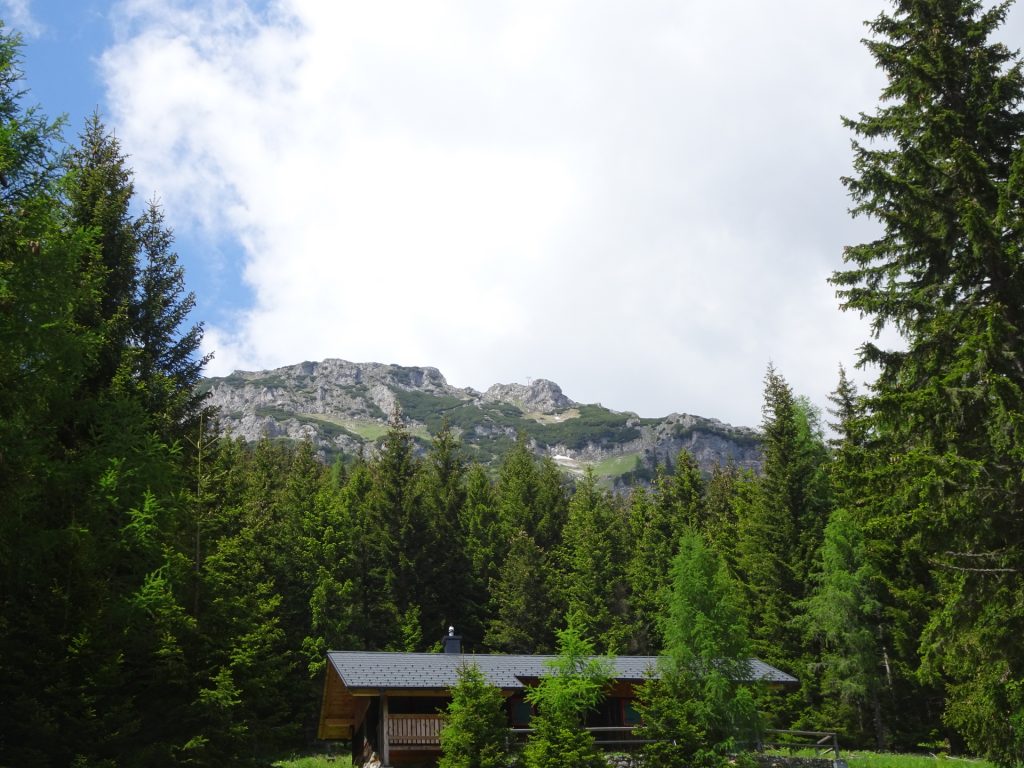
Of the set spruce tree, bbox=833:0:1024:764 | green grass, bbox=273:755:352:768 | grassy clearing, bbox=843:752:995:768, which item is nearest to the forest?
spruce tree, bbox=833:0:1024:764

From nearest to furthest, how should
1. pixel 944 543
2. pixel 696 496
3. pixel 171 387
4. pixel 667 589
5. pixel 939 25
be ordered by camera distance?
pixel 944 543
pixel 939 25
pixel 171 387
pixel 667 589
pixel 696 496

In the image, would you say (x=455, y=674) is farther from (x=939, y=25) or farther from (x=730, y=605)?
(x=939, y=25)

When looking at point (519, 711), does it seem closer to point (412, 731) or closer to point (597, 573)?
point (412, 731)

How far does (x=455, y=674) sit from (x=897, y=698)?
793 inches

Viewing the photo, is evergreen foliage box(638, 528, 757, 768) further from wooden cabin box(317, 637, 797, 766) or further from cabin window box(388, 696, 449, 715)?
cabin window box(388, 696, 449, 715)

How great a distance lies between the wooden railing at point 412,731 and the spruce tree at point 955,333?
15148 mm

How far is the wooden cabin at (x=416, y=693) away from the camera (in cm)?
2555

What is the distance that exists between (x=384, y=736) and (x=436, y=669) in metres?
2.61

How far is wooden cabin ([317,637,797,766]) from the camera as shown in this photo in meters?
25.5

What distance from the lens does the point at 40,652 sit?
16.7 meters

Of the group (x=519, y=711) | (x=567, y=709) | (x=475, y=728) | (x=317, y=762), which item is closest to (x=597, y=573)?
(x=519, y=711)

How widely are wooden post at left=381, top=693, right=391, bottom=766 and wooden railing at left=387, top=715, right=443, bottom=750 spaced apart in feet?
0.42

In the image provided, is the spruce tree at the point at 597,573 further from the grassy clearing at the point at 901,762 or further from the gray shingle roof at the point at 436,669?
the grassy clearing at the point at 901,762

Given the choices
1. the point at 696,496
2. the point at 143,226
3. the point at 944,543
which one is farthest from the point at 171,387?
the point at 696,496
